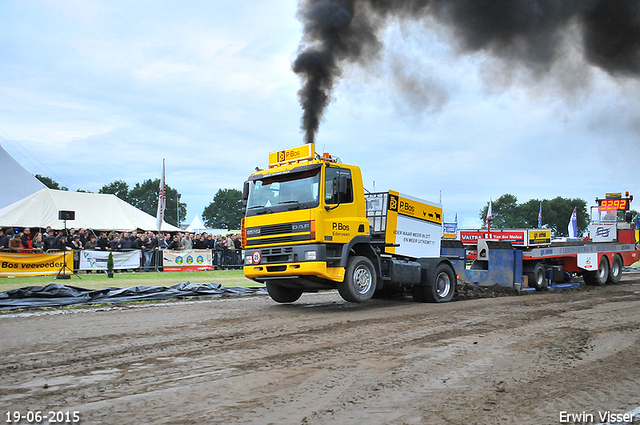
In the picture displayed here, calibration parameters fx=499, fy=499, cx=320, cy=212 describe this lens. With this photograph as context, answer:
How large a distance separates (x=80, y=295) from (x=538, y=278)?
12.4 m

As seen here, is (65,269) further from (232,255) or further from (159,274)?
(232,255)

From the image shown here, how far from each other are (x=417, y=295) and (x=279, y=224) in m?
4.11

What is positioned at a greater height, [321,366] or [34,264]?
[34,264]

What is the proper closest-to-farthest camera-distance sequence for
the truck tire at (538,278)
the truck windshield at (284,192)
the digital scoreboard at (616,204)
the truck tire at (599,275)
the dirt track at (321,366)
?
the dirt track at (321,366) < the truck windshield at (284,192) < the truck tire at (538,278) < the truck tire at (599,275) < the digital scoreboard at (616,204)

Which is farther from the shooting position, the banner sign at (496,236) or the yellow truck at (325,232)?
the banner sign at (496,236)

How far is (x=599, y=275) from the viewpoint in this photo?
1711 cm

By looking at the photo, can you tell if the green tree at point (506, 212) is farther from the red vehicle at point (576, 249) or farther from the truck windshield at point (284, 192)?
the truck windshield at point (284, 192)

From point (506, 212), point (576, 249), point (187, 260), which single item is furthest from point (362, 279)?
point (506, 212)

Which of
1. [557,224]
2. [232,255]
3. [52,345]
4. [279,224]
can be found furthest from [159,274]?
[557,224]

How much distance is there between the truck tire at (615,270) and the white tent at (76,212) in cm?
2511

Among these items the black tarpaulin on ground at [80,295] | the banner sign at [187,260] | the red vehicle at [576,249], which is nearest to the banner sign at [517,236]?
the red vehicle at [576,249]

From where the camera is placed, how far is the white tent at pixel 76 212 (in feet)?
87.1

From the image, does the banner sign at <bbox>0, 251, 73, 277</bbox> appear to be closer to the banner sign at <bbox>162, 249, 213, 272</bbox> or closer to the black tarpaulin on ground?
the banner sign at <bbox>162, 249, 213, 272</bbox>

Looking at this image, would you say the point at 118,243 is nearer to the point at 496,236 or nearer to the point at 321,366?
the point at 496,236
